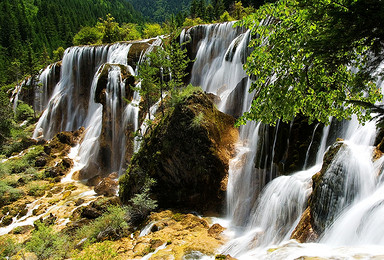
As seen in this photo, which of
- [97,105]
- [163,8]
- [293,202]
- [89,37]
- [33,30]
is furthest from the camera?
[163,8]

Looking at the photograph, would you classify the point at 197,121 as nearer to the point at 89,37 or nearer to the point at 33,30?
the point at 89,37

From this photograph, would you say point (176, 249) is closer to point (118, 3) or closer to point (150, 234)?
point (150, 234)

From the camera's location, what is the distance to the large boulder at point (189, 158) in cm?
1223

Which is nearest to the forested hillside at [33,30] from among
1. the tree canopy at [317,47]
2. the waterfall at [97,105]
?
the waterfall at [97,105]

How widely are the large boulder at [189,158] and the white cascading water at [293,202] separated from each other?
84 cm

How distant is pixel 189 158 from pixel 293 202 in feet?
19.5

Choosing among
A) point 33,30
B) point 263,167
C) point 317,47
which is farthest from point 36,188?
point 33,30

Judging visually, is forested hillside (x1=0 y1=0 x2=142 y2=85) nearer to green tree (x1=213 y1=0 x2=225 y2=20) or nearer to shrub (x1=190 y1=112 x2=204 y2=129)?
green tree (x1=213 y1=0 x2=225 y2=20)

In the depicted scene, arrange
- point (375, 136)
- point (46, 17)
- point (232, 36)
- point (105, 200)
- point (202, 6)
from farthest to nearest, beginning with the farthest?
1. point (46, 17)
2. point (202, 6)
3. point (232, 36)
4. point (105, 200)
5. point (375, 136)

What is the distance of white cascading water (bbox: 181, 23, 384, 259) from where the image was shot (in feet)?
16.3

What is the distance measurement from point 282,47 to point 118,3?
179402 millimetres

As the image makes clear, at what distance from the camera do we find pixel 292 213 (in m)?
7.73

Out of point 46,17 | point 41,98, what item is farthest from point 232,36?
point 46,17

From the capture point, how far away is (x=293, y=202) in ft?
25.7
